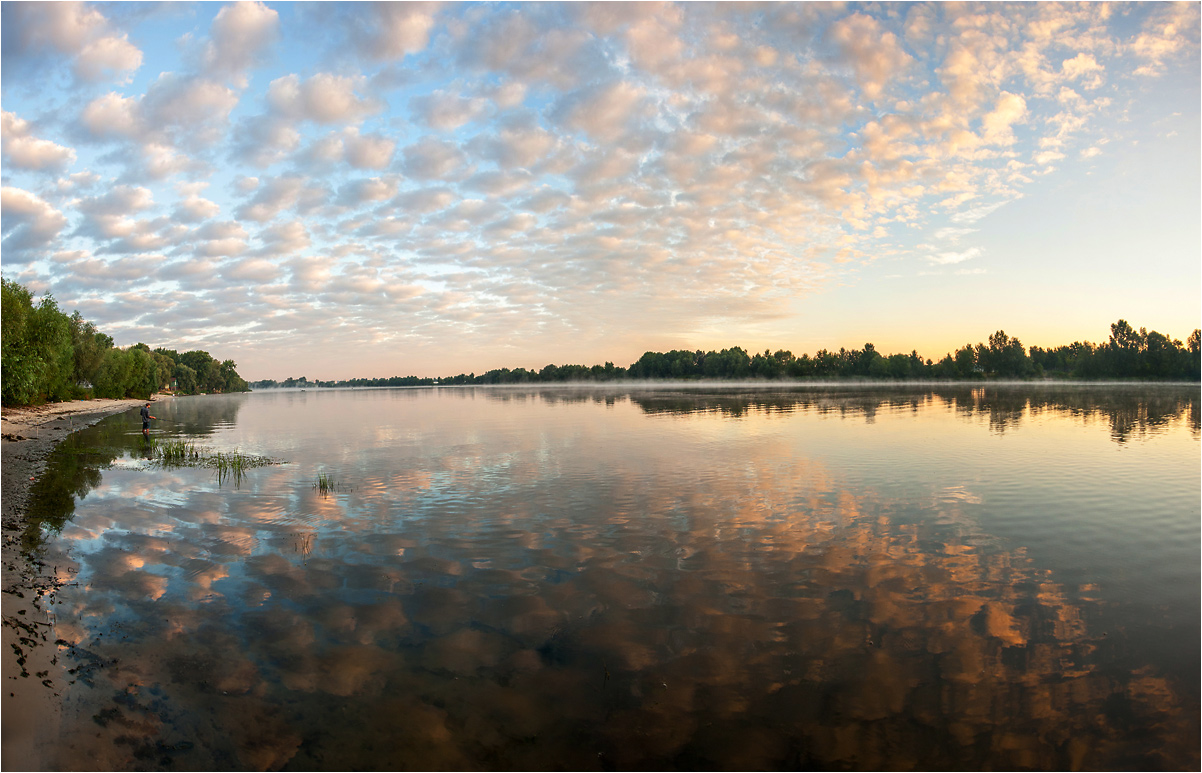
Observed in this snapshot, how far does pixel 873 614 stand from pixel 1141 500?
16.6 meters

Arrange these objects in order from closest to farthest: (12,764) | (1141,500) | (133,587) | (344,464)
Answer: (12,764) < (133,587) < (1141,500) < (344,464)

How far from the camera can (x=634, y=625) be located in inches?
415

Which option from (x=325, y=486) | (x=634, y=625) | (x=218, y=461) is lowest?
(x=634, y=625)

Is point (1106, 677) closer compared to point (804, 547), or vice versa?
point (1106, 677)

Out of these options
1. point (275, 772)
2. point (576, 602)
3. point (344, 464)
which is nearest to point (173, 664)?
point (275, 772)

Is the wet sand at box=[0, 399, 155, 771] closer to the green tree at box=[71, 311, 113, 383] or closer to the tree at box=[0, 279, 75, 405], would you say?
the tree at box=[0, 279, 75, 405]

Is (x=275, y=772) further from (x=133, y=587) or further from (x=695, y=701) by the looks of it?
(x=133, y=587)

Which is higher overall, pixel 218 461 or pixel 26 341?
pixel 26 341

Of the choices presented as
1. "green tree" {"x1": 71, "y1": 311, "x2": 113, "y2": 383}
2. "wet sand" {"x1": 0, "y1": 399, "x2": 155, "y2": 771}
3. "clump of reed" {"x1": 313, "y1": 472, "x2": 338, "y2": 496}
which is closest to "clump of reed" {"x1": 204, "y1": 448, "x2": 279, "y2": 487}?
"clump of reed" {"x1": 313, "y1": 472, "x2": 338, "y2": 496}

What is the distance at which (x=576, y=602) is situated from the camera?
38.0ft

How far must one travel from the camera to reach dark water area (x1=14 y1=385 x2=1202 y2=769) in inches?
291

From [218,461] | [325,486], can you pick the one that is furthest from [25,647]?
[218,461]

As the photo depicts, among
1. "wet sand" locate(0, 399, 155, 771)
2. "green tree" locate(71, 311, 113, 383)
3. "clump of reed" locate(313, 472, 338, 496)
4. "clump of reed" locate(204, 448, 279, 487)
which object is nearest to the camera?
"wet sand" locate(0, 399, 155, 771)

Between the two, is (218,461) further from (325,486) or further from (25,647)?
(25,647)
